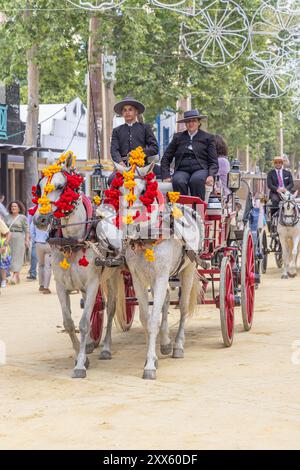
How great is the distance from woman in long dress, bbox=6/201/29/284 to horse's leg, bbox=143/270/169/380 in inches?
467

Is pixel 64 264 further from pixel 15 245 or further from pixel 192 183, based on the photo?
pixel 15 245

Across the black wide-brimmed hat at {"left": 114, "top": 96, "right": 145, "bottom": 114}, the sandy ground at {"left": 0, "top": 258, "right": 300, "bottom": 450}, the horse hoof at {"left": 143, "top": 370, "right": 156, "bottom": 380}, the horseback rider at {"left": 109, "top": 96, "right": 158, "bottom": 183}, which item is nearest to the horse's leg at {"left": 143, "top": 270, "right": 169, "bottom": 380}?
the horse hoof at {"left": 143, "top": 370, "right": 156, "bottom": 380}

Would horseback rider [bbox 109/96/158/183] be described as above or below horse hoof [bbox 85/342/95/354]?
above

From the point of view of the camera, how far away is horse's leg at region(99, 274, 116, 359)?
11.4m

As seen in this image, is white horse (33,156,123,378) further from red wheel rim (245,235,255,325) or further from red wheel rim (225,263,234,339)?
red wheel rim (245,235,255,325)

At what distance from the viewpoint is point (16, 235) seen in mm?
22156

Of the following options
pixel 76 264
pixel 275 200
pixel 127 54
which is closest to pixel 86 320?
pixel 76 264

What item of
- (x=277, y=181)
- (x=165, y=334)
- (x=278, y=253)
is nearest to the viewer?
(x=165, y=334)

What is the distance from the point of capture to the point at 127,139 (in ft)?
39.0

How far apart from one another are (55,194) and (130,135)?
1898mm

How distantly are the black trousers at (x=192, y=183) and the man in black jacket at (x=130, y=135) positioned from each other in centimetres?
55

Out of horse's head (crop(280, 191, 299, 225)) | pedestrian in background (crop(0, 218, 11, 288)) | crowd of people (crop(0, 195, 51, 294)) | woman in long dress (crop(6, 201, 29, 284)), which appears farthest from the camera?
woman in long dress (crop(6, 201, 29, 284))
